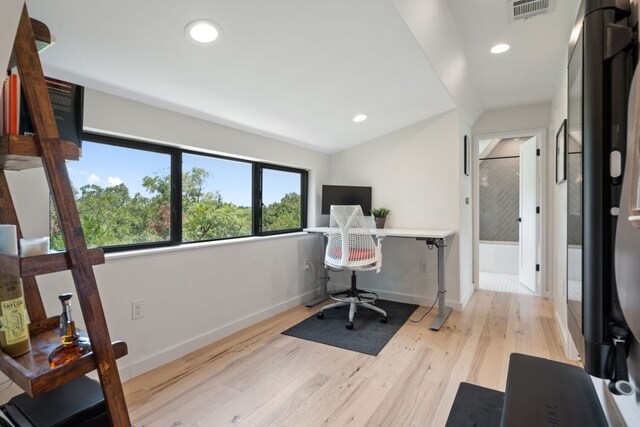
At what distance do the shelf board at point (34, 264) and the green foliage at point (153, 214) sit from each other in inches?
41.5

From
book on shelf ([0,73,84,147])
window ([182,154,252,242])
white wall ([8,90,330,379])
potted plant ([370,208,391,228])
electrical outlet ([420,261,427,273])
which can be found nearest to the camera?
book on shelf ([0,73,84,147])

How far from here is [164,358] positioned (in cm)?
225

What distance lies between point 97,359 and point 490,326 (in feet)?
10.1

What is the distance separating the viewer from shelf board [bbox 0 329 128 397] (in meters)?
0.72

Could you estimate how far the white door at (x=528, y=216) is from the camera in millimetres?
4031

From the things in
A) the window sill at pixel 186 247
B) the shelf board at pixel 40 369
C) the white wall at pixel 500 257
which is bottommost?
the white wall at pixel 500 257

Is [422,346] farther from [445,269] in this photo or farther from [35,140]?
[35,140]

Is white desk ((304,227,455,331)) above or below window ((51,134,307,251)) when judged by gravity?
below

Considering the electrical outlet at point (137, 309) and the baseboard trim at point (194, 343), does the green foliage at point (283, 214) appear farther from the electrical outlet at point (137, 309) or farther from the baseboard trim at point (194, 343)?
the electrical outlet at point (137, 309)

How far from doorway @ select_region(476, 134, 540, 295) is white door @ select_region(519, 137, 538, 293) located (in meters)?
0.01

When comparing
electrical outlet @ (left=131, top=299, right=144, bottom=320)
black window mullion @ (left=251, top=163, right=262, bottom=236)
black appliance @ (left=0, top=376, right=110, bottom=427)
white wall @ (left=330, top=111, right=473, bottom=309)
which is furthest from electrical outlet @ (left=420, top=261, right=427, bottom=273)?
black appliance @ (left=0, top=376, right=110, bottom=427)

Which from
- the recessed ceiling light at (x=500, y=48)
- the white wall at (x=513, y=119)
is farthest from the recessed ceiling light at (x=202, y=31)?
the white wall at (x=513, y=119)

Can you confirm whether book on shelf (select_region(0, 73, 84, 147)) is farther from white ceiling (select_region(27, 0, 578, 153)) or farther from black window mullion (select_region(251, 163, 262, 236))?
black window mullion (select_region(251, 163, 262, 236))

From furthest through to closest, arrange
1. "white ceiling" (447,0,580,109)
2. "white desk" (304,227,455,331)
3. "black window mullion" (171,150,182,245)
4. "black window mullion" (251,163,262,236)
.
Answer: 1. "black window mullion" (251,163,262,236)
2. "white desk" (304,227,455,331)
3. "black window mullion" (171,150,182,245)
4. "white ceiling" (447,0,580,109)
